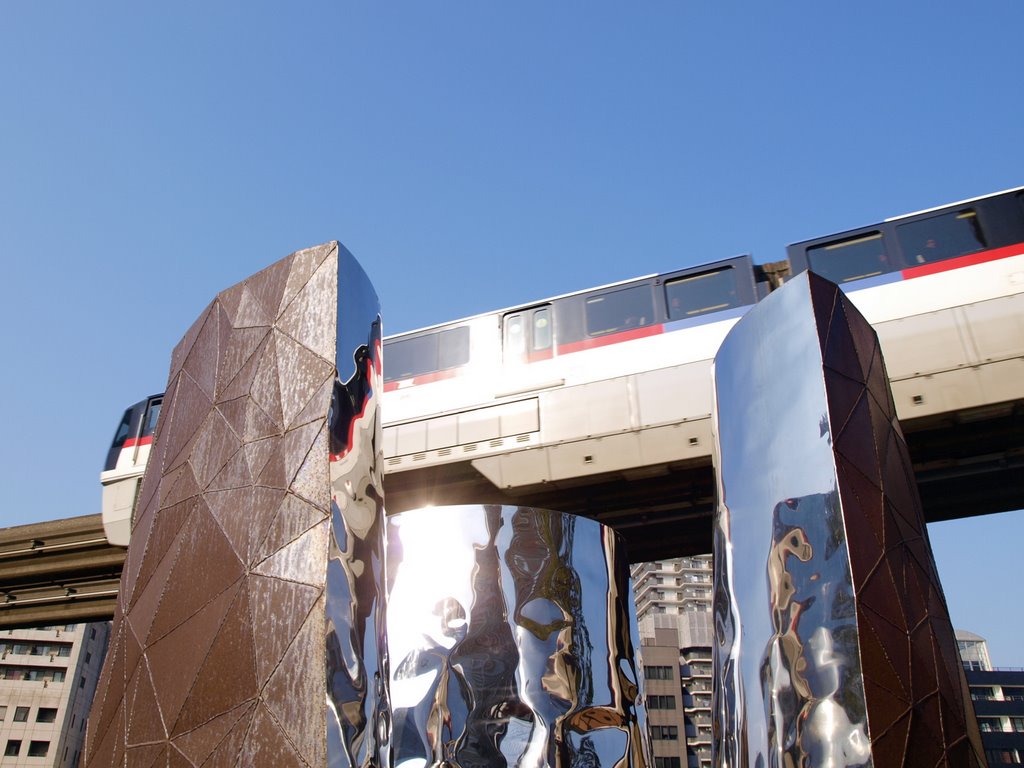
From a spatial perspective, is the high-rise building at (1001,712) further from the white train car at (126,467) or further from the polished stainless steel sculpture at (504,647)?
the polished stainless steel sculpture at (504,647)

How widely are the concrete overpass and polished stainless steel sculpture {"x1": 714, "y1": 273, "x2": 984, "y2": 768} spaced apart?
4.02 meters

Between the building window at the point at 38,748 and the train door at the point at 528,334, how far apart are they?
41.3m

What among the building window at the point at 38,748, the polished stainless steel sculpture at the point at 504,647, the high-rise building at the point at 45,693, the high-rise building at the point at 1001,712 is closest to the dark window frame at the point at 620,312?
the polished stainless steel sculpture at the point at 504,647

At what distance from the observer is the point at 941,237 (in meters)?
11.9

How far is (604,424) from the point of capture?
39.1 ft

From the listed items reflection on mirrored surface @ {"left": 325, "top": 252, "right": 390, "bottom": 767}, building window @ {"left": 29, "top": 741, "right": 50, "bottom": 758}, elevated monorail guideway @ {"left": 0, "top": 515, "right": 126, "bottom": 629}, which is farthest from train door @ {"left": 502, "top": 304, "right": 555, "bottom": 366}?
building window @ {"left": 29, "top": 741, "right": 50, "bottom": 758}

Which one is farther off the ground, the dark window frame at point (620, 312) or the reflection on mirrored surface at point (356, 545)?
the dark window frame at point (620, 312)

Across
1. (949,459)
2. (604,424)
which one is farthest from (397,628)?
(949,459)

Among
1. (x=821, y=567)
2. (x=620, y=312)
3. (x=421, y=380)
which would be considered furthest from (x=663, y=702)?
(x=821, y=567)

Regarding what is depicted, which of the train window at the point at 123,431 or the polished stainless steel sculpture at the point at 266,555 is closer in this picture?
the polished stainless steel sculpture at the point at 266,555

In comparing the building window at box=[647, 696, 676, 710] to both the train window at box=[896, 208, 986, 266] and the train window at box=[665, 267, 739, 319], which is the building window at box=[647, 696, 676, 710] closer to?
the train window at box=[665, 267, 739, 319]

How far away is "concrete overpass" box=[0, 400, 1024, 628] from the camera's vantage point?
1104 centimetres

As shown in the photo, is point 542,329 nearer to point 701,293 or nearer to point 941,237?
point 701,293

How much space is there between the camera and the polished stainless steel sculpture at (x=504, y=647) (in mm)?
5590
